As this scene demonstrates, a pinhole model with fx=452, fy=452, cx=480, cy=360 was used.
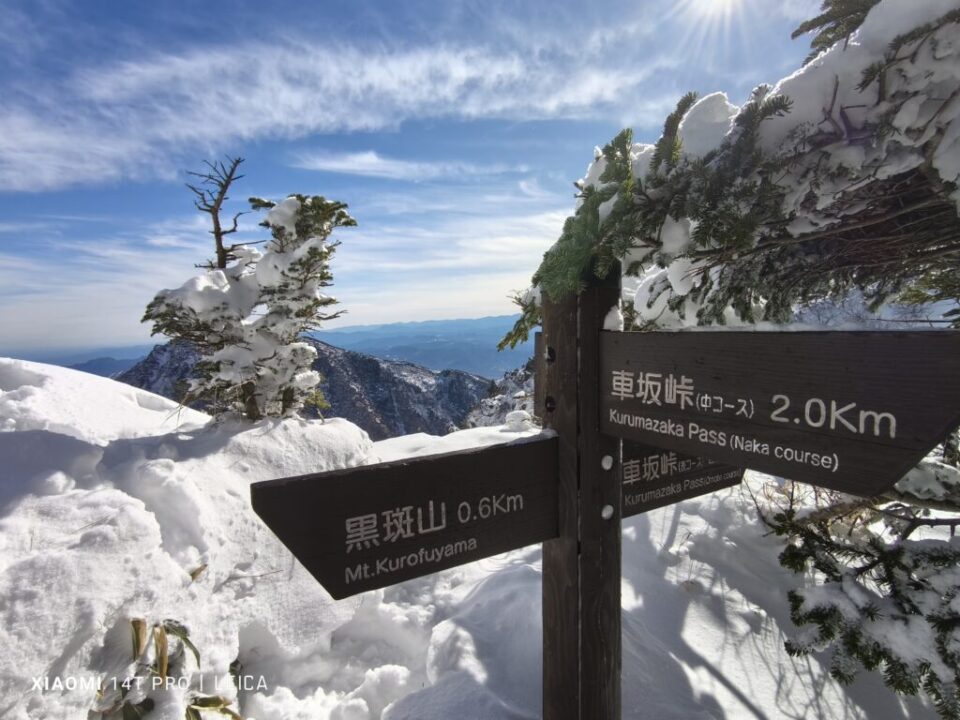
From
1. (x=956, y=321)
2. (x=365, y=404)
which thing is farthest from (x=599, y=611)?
(x=365, y=404)

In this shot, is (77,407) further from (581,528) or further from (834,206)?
(834,206)

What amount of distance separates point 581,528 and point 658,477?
1.68 feet

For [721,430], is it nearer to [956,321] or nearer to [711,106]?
[711,106]

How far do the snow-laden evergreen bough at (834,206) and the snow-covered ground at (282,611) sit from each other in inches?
42.5

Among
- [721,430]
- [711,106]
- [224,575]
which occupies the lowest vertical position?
[224,575]

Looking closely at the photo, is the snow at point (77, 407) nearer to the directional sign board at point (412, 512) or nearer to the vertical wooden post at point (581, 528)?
the directional sign board at point (412, 512)

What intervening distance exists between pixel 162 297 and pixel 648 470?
251 inches

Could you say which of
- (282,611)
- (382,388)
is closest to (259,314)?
(282,611)

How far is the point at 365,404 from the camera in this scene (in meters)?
64.9

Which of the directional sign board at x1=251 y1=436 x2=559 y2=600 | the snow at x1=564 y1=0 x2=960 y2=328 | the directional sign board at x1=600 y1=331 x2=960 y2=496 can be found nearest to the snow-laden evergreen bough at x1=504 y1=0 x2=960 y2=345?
the snow at x1=564 y1=0 x2=960 y2=328

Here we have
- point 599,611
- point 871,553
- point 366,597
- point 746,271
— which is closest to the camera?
point 599,611

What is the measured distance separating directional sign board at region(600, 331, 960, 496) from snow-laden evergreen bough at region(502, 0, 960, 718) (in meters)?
0.46

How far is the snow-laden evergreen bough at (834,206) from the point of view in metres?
1.36

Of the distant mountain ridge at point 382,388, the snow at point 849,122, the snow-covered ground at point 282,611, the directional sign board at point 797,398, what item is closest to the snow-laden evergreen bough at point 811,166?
the snow at point 849,122
